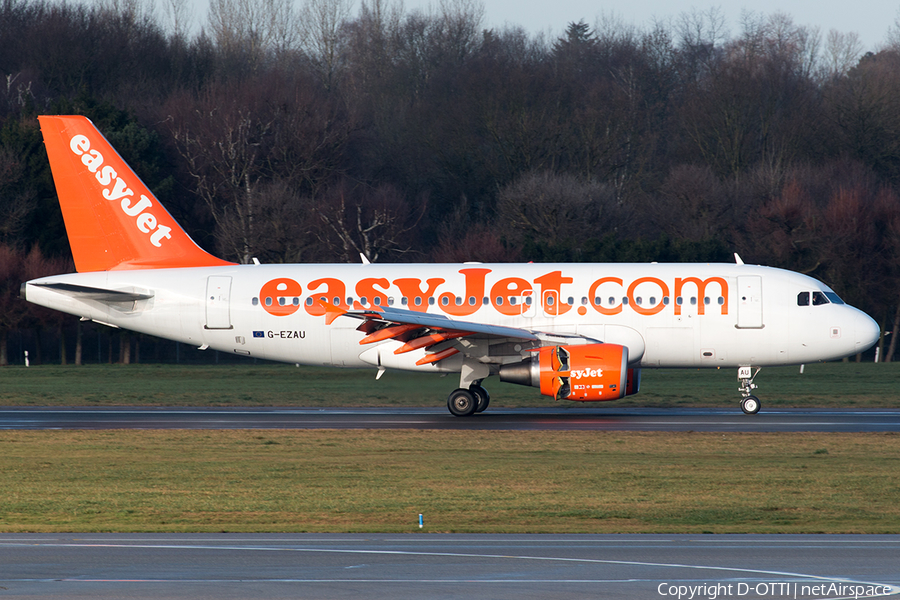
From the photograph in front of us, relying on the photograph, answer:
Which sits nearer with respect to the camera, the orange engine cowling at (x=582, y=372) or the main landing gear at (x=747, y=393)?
the orange engine cowling at (x=582, y=372)

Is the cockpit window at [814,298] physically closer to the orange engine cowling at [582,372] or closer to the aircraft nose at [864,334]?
the aircraft nose at [864,334]

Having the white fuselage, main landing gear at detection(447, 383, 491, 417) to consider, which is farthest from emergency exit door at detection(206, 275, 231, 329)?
main landing gear at detection(447, 383, 491, 417)

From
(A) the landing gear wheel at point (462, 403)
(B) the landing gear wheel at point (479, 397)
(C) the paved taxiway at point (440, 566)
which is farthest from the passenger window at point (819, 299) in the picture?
(C) the paved taxiway at point (440, 566)

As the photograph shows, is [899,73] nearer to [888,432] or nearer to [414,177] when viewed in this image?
→ [414,177]

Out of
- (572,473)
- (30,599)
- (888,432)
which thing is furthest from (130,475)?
(888,432)

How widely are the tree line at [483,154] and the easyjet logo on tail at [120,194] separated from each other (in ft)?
92.1

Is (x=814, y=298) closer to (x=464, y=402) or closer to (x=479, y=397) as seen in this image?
(x=479, y=397)

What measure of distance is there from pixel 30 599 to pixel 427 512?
252 inches

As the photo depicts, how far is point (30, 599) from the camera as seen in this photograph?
31.6ft

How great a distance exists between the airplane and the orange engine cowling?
0.51ft

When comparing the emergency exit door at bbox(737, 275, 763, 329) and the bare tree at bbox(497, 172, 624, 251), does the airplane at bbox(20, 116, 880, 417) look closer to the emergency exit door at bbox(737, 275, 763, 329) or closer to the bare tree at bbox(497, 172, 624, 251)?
the emergency exit door at bbox(737, 275, 763, 329)

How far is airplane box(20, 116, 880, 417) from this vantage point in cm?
2811

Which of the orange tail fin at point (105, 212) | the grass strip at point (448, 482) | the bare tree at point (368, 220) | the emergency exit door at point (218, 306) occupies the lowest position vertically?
the grass strip at point (448, 482)

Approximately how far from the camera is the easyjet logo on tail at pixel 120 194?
30.9m
